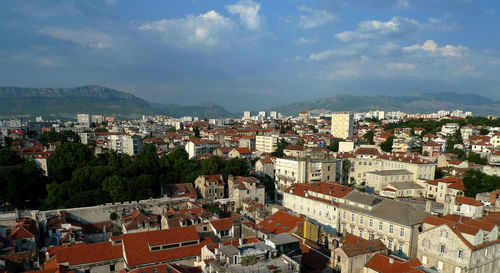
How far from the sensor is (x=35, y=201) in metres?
49.3

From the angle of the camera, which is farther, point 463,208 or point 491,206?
point 491,206

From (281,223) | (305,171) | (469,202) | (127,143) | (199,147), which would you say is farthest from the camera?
(127,143)

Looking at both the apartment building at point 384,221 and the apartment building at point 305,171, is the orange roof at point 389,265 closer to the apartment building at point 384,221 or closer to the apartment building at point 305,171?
the apartment building at point 384,221

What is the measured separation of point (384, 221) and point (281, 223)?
10.6 metres

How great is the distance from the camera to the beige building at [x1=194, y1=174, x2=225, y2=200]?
162 feet

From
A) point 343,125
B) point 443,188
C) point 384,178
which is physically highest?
point 343,125

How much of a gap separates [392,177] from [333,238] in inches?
1148

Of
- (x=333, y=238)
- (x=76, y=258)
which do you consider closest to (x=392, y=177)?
(x=333, y=238)

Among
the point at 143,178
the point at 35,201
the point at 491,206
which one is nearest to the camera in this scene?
the point at 491,206

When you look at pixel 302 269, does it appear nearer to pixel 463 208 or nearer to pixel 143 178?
pixel 463 208

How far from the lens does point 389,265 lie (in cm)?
2091

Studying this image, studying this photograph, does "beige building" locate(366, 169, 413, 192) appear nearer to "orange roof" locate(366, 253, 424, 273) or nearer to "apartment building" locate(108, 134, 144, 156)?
"orange roof" locate(366, 253, 424, 273)

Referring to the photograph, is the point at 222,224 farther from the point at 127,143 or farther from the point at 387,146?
the point at 127,143

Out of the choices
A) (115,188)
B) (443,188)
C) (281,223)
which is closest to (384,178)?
(443,188)
